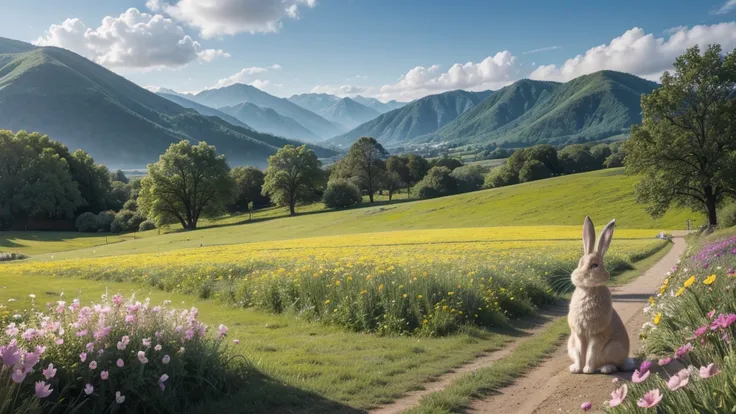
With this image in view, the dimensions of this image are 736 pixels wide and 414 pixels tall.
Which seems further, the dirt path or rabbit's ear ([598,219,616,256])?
rabbit's ear ([598,219,616,256])

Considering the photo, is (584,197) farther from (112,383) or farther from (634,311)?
(112,383)

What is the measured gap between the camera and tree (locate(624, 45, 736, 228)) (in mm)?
36625

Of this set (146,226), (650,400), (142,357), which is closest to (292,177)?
(146,226)

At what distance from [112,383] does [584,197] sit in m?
64.9

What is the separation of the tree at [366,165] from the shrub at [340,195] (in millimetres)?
10765

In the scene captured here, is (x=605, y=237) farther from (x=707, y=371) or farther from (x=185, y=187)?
(x=185, y=187)

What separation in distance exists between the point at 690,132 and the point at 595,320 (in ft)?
123

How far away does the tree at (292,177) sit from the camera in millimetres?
79125

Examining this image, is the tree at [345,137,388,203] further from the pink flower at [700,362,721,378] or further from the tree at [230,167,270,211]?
the pink flower at [700,362,721,378]

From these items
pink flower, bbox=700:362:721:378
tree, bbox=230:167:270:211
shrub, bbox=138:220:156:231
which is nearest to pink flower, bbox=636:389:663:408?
pink flower, bbox=700:362:721:378

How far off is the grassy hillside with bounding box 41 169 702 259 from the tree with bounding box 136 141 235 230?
383 inches

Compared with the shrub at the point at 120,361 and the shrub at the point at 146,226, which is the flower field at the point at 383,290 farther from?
the shrub at the point at 146,226

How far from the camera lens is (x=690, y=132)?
37.4m

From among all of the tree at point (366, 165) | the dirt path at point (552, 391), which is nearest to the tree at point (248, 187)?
the tree at point (366, 165)
